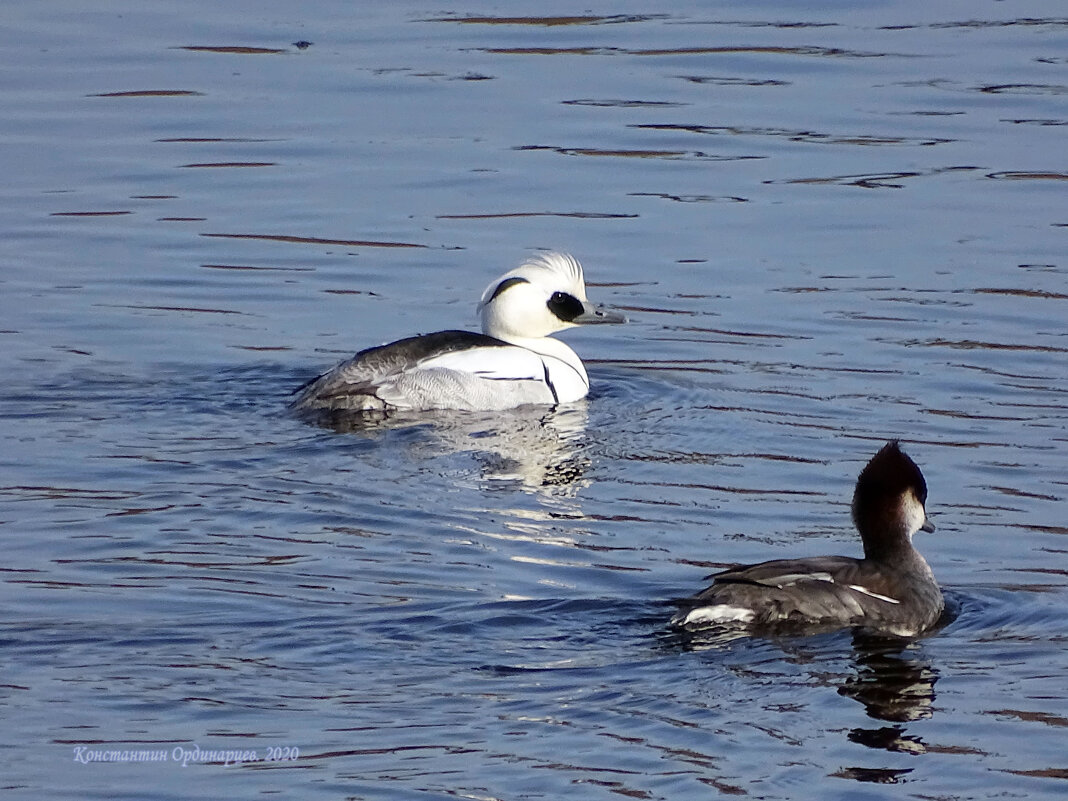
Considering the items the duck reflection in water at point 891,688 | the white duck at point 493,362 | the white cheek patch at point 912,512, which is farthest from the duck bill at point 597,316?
the duck reflection in water at point 891,688

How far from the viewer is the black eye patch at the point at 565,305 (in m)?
13.4

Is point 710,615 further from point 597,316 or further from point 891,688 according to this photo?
point 597,316

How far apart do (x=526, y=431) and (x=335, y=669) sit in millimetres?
4909

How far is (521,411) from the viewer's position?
12.9m

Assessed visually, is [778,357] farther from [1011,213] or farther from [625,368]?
[1011,213]

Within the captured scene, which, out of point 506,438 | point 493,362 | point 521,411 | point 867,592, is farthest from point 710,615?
point 493,362

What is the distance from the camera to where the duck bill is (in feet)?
44.0

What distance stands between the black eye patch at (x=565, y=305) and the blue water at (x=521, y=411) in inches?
25.0

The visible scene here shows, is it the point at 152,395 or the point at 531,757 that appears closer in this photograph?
the point at 531,757

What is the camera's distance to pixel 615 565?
9.18 m

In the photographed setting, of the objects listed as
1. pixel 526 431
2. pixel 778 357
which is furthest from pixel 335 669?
pixel 778 357

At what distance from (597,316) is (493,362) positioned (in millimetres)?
894

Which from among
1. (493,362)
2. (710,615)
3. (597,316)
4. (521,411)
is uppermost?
(597,316)

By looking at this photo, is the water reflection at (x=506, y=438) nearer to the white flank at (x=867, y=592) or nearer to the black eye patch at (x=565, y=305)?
the black eye patch at (x=565, y=305)
